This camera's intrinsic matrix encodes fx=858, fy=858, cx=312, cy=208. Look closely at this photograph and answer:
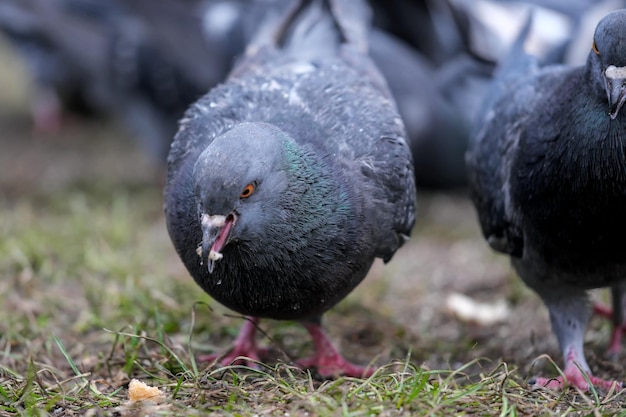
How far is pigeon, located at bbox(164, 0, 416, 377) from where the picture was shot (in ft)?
13.6

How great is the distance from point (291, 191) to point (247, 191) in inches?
10.8

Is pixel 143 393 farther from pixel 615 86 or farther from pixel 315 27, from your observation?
pixel 315 27

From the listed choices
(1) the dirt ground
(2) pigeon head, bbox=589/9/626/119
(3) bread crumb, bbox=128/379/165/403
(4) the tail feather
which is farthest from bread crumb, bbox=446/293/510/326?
(3) bread crumb, bbox=128/379/165/403

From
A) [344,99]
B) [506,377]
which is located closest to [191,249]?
[344,99]

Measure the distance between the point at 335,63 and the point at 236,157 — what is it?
1839 mm

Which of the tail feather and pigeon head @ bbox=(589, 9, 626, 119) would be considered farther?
the tail feather

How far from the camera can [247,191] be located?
13.5 feet

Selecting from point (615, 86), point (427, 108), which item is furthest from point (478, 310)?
point (427, 108)

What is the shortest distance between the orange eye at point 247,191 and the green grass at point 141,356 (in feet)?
3.16

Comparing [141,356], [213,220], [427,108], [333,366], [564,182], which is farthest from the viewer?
[427,108]

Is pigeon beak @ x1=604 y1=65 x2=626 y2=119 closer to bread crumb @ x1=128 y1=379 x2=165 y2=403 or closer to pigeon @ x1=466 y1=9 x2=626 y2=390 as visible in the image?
pigeon @ x1=466 y1=9 x2=626 y2=390

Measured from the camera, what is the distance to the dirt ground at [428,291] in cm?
585

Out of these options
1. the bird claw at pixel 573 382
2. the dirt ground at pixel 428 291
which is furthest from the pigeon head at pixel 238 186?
the bird claw at pixel 573 382

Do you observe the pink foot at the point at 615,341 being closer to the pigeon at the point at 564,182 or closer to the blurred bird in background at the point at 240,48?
the pigeon at the point at 564,182
